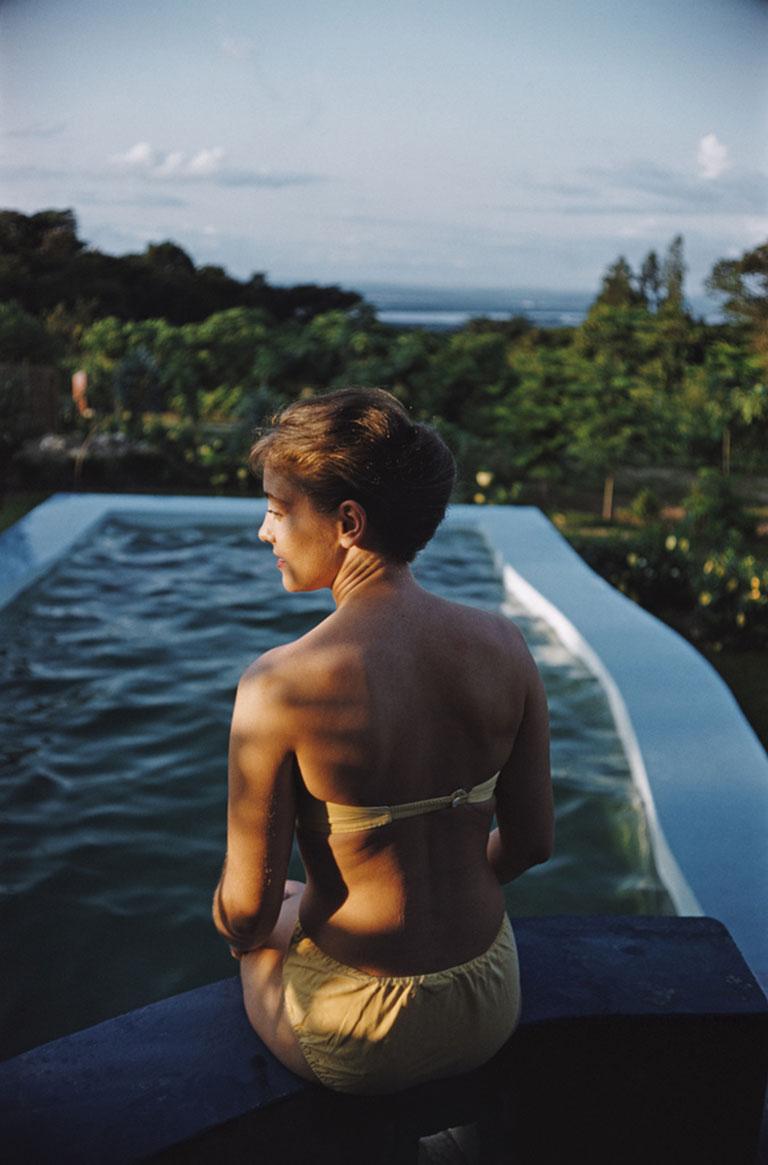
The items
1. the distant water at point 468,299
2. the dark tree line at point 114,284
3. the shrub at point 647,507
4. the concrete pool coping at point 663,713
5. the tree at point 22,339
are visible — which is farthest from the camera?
the distant water at point 468,299

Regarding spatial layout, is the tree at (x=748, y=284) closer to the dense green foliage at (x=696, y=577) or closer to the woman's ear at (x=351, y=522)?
the dense green foliage at (x=696, y=577)

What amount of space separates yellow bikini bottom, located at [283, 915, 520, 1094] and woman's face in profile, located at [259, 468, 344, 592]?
1.51ft

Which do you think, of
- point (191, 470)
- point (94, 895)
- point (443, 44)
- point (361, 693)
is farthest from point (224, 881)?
point (443, 44)

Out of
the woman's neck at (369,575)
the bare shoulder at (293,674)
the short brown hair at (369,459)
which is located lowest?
the bare shoulder at (293,674)

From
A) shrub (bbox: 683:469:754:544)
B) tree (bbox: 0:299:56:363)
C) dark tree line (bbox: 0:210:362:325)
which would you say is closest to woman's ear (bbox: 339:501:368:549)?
shrub (bbox: 683:469:754:544)

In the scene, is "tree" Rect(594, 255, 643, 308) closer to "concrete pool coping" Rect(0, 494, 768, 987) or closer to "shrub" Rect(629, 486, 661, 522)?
"shrub" Rect(629, 486, 661, 522)

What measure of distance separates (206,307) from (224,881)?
48.2 ft

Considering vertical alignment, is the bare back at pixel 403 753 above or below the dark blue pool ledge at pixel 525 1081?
above

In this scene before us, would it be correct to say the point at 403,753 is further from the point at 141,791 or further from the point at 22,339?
the point at 22,339

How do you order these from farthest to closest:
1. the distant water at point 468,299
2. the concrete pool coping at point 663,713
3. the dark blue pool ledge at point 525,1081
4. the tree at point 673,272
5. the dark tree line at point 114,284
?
the distant water at point 468,299
the dark tree line at point 114,284
the tree at point 673,272
the concrete pool coping at point 663,713
the dark blue pool ledge at point 525,1081

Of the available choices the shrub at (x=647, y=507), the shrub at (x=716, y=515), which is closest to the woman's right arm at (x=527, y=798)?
the shrub at (x=716, y=515)

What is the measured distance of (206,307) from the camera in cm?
1539

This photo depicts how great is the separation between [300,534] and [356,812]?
337 millimetres

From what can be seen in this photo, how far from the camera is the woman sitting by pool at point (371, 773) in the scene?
1318 mm
